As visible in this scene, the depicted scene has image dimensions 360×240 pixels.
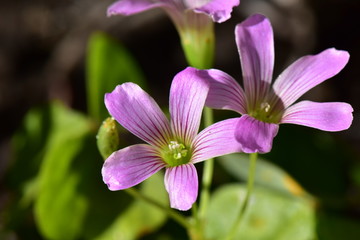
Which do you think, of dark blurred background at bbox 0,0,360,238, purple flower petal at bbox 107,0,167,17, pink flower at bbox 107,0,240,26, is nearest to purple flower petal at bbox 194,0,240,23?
pink flower at bbox 107,0,240,26

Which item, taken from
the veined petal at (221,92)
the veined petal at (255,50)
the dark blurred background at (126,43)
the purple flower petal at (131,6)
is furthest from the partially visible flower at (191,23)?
the dark blurred background at (126,43)

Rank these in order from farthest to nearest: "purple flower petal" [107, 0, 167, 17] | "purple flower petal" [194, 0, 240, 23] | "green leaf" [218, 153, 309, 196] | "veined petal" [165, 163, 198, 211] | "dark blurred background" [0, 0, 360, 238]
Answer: "dark blurred background" [0, 0, 360, 238]
"green leaf" [218, 153, 309, 196]
"purple flower petal" [107, 0, 167, 17]
"purple flower petal" [194, 0, 240, 23]
"veined petal" [165, 163, 198, 211]

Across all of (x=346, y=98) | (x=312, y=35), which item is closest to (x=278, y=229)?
(x=346, y=98)

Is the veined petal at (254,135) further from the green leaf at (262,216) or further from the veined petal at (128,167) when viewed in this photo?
the green leaf at (262,216)

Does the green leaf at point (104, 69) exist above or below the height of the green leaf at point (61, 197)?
above

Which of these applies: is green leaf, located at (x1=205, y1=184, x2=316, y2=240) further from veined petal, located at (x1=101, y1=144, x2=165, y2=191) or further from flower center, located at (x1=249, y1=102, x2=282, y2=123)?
veined petal, located at (x1=101, y1=144, x2=165, y2=191)
